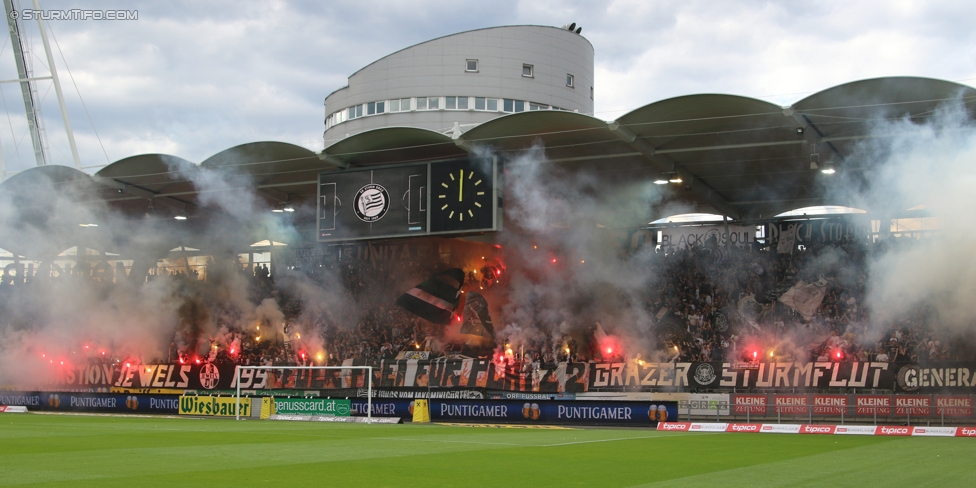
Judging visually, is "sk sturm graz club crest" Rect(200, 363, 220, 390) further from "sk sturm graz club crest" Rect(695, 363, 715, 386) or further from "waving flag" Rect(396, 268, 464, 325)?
"sk sturm graz club crest" Rect(695, 363, 715, 386)

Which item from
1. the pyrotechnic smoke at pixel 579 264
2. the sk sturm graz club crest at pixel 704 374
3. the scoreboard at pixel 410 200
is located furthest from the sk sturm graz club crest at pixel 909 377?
the scoreboard at pixel 410 200

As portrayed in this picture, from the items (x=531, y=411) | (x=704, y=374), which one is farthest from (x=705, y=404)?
(x=531, y=411)

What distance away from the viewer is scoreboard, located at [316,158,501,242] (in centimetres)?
2594

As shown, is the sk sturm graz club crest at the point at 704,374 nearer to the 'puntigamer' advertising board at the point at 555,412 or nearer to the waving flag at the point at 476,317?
the 'puntigamer' advertising board at the point at 555,412

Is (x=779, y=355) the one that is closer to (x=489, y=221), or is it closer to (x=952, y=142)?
(x=952, y=142)

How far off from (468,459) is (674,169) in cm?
1813

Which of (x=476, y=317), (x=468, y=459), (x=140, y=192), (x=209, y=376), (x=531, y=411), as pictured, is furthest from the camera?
(x=476, y=317)

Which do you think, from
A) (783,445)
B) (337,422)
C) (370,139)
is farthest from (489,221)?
(783,445)

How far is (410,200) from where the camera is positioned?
2689 cm

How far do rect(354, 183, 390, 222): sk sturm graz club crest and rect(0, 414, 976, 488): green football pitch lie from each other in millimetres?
10085

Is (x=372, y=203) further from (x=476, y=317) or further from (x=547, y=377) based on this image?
(x=476, y=317)

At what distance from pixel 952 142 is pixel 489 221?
41.7ft

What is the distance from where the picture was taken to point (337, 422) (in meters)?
24.4

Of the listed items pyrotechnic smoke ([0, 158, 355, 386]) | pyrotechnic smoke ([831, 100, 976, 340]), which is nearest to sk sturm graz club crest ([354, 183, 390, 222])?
pyrotechnic smoke ([0, 158, 355, 386])
